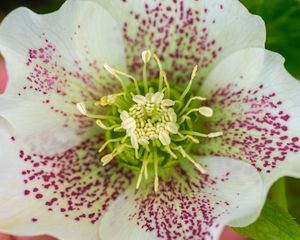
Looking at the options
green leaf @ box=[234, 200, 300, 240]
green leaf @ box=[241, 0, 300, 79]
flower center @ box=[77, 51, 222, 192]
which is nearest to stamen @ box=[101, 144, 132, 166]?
flower center @ box=[77, 51, 222, 192]

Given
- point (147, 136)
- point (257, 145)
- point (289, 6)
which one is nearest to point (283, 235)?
point (257, 145)

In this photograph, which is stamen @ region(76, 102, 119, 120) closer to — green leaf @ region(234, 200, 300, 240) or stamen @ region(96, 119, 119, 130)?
stamen @ region(96, 119, 119, 130)

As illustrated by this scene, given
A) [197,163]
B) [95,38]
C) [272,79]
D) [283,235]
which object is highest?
[95,38]

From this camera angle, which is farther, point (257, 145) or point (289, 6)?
point (289, 6)

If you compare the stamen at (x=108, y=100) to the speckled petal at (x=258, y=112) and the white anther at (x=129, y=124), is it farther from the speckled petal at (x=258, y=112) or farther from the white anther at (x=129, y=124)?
the speckled petal at (x=258, y=112)

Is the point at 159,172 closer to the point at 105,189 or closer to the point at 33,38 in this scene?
the point at 105,189

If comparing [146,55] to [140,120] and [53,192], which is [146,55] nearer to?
[140,120]

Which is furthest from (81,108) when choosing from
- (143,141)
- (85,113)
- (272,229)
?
(272,229)
